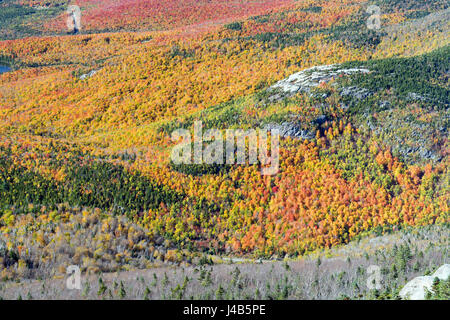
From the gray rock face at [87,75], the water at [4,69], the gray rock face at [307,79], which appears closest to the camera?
the gray rock face at [307,79]

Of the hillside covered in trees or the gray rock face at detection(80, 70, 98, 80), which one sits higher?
the gray rock face at detection(80, 70, 98, 80)

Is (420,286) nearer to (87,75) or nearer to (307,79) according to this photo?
(307,79)

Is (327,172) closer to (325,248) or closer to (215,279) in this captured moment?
(325,248)

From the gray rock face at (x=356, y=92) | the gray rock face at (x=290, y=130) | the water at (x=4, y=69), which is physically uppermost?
the water at (x=4, y=69)

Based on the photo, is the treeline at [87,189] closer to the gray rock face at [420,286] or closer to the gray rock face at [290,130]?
the gray rock face at [290,130]

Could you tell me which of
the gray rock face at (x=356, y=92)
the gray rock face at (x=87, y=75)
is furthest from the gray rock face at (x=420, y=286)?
the gray rock face at (x=87, y=75)

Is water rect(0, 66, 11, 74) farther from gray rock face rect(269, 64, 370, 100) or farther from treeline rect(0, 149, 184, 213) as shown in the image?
gray rock face rect(269, 64, 370, 100)

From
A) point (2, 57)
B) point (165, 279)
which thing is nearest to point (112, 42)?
point (2, 57)

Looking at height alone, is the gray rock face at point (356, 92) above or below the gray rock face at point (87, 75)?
below

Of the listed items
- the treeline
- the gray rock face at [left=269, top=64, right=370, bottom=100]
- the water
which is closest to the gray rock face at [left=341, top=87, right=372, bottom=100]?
the gray rock face at [left=269, top=64, right=370, bottom=100]
